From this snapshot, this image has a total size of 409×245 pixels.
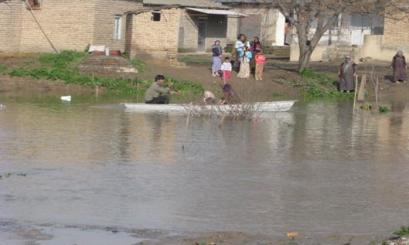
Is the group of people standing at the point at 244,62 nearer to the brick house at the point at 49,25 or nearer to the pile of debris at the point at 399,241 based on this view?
the brick house at the point at 49,25

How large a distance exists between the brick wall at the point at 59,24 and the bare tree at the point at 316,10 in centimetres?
839

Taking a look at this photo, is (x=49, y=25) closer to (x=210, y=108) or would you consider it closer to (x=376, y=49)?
(x=376, y=49)

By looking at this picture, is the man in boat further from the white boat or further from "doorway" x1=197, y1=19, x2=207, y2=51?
"doorway" x1=197, y1=19, x2=207, y2=51

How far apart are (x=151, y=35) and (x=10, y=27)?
21.9 ft

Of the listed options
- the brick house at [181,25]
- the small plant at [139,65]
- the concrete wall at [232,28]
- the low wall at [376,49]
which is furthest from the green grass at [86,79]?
the concrete wall at [232,28]

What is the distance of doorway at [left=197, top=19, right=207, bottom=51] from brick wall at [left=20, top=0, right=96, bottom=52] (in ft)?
51.7

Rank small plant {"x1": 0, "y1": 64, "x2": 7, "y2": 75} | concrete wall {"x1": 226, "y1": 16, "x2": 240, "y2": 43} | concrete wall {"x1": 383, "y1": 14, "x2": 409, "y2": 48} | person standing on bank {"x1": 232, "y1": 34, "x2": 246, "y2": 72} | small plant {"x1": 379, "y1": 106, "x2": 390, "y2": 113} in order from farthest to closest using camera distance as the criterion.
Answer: concrete wall {"x1": 226, "y1": 16, "x2": 240, "y2": 43} → concrete wall {"x1": 383, "y1": 14, "x2": 409, "y2": 48} → person standing on bank {"x1": 232, "y1": 34, "x2": 246, "y2": 72} → small plant {"x1": 0, "y1": 64, "x2": 7, "y2": 75} → small plant {"x1": 379, "y1": 106, "x2": 390, "y2": 113}

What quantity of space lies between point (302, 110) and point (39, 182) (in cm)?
1822

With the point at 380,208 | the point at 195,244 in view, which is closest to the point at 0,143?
the point at 380,208

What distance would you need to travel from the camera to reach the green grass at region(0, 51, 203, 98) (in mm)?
39531

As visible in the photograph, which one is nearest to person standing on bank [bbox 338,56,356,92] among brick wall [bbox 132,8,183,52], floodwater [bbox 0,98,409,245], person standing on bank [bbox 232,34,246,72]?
person standing on bank [bbox 232,34,246,72]

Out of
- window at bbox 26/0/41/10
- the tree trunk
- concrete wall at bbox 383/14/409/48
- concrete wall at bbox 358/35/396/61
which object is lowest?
the tree trunk

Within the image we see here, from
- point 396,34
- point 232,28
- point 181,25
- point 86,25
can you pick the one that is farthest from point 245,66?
point 232,28

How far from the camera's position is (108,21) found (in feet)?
162
